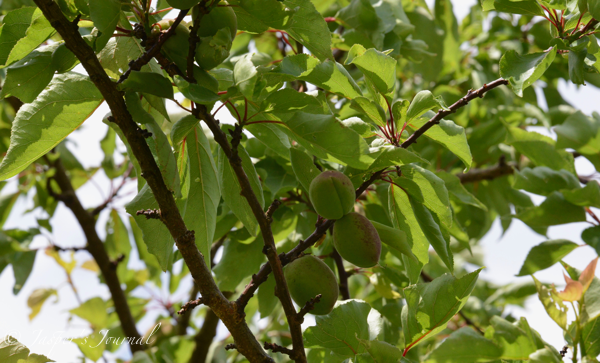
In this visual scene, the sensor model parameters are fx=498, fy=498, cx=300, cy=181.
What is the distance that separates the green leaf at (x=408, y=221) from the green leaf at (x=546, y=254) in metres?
0.71

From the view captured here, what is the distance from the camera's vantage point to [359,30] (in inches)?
65.4

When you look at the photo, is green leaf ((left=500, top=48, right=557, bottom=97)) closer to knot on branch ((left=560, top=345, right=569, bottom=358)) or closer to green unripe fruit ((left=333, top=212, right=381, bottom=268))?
green unripe fruit ((left=333, top=212, right=381, bottom=268))

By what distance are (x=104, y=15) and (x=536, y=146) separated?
145cm

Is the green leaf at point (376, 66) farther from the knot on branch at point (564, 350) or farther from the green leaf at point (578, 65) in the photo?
the knot on branch at point (564, 350)

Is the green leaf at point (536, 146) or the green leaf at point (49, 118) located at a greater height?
the green leaf at point (49, 118)

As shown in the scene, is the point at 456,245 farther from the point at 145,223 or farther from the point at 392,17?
the point at 145,223

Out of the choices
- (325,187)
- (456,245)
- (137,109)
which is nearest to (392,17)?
(325,187)

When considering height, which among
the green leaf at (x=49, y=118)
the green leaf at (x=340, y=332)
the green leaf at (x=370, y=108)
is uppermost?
the green leaf at (x=49, y=118)

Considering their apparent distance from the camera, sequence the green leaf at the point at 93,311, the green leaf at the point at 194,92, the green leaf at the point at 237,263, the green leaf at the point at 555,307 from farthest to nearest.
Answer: the green leaf at the point at 93,311 < the green leaf at the point at 237,263 < the green leaf at the point at 555,307 < the green leaf at the point at 194,92

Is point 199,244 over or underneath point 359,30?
underneath

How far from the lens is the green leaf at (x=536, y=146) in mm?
1706

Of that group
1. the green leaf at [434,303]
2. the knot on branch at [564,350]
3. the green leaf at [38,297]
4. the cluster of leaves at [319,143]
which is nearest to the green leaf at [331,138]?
the cluster of leaves at [319,143]

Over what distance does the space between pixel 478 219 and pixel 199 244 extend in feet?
5.43

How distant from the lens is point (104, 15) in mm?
793
